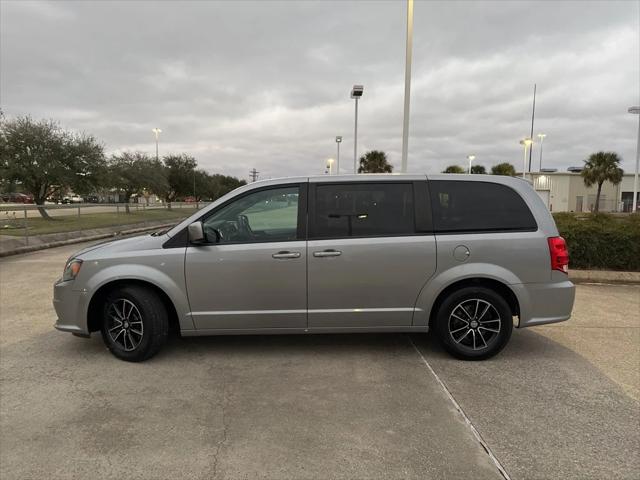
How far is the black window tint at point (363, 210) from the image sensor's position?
174 inches

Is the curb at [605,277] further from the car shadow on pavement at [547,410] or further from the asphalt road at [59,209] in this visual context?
the asphalt road at [59,209]

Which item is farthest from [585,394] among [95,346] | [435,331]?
[95,346]

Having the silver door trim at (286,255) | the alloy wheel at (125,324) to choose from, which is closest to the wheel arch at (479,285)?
the silver door trim at (286,255)

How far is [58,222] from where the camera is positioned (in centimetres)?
2012

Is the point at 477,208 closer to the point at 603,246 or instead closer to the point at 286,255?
the point at 286,255

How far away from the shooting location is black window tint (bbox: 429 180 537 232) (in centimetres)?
446

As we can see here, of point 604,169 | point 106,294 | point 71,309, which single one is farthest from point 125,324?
point 604,169

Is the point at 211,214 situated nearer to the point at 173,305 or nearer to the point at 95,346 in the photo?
the point at 173,305

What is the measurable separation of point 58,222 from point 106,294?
18331mm

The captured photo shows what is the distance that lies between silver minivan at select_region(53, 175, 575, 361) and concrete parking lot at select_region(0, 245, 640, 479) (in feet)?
1.26

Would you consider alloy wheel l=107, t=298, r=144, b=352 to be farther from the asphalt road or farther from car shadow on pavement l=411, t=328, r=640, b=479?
the asphalt road

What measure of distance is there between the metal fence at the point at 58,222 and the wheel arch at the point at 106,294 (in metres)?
10.7

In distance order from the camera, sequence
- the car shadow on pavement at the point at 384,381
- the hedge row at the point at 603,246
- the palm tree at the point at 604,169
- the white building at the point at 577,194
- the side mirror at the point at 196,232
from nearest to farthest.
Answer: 1. the car shadow on pavement at the point at 384,381
2. the side mirror at the point at 196,232
3. the hedge row at the point at 603,246
4. the palm tree at the point at 604,169
5. the white building at the point at 577,194

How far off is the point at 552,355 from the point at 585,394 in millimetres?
941
